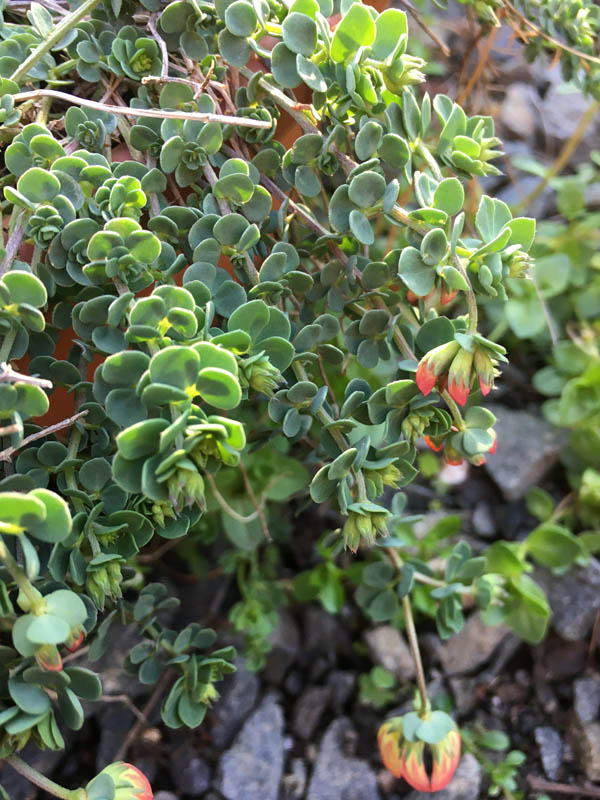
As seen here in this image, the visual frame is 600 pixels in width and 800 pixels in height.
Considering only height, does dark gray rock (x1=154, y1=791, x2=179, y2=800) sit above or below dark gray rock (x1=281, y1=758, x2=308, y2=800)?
below

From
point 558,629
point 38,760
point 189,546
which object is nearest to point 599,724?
point 558,629

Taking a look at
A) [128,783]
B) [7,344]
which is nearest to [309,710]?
[128,783]

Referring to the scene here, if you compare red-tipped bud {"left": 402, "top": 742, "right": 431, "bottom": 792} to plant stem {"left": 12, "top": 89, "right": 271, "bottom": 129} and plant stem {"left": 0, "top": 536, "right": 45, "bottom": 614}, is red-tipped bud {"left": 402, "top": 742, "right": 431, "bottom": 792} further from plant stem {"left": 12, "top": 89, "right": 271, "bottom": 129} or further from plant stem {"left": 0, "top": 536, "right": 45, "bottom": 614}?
plant stem {"left": 12, "top": 89, "right": 271, "bottom": 129}

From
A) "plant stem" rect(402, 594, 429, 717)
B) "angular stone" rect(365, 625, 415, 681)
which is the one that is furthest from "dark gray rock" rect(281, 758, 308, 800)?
"plant stem" rect(402, 594, 429, 717)

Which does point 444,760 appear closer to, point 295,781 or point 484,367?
point 295,781

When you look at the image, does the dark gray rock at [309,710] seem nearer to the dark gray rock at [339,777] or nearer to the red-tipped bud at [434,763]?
the dark gray rock at [339,777]

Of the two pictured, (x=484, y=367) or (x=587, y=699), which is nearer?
(x=484, y=367)
